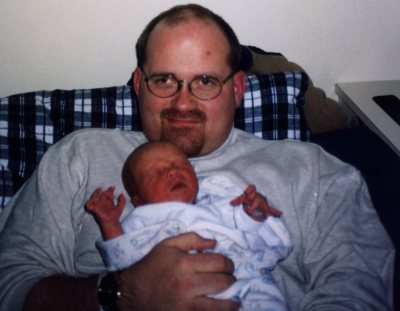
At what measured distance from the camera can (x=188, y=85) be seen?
1452 millimetres

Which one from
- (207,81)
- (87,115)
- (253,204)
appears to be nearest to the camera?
(253,204)

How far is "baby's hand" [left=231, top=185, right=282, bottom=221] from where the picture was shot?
120 centimetres

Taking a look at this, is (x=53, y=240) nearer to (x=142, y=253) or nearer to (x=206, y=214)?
(x=142, y=253)

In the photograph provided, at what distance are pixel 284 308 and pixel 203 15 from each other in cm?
110

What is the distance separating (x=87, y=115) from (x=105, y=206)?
70cm

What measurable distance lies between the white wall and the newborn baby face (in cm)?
105

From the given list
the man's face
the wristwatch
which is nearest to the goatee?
the man's face

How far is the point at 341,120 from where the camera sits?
2268 millimetres

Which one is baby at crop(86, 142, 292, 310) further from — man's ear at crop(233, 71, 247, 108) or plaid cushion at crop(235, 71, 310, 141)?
plaid cushion at crop(235, 71, 310, 141)

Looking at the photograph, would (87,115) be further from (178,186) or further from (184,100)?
(178,186)

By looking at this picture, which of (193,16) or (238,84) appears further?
(238,84)

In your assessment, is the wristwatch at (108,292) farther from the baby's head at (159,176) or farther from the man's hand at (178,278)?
the baby's head at (159,176)

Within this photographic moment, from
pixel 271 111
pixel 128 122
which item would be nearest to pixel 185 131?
pixel 128 122

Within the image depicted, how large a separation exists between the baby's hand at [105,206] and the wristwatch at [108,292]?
0.58 feet
